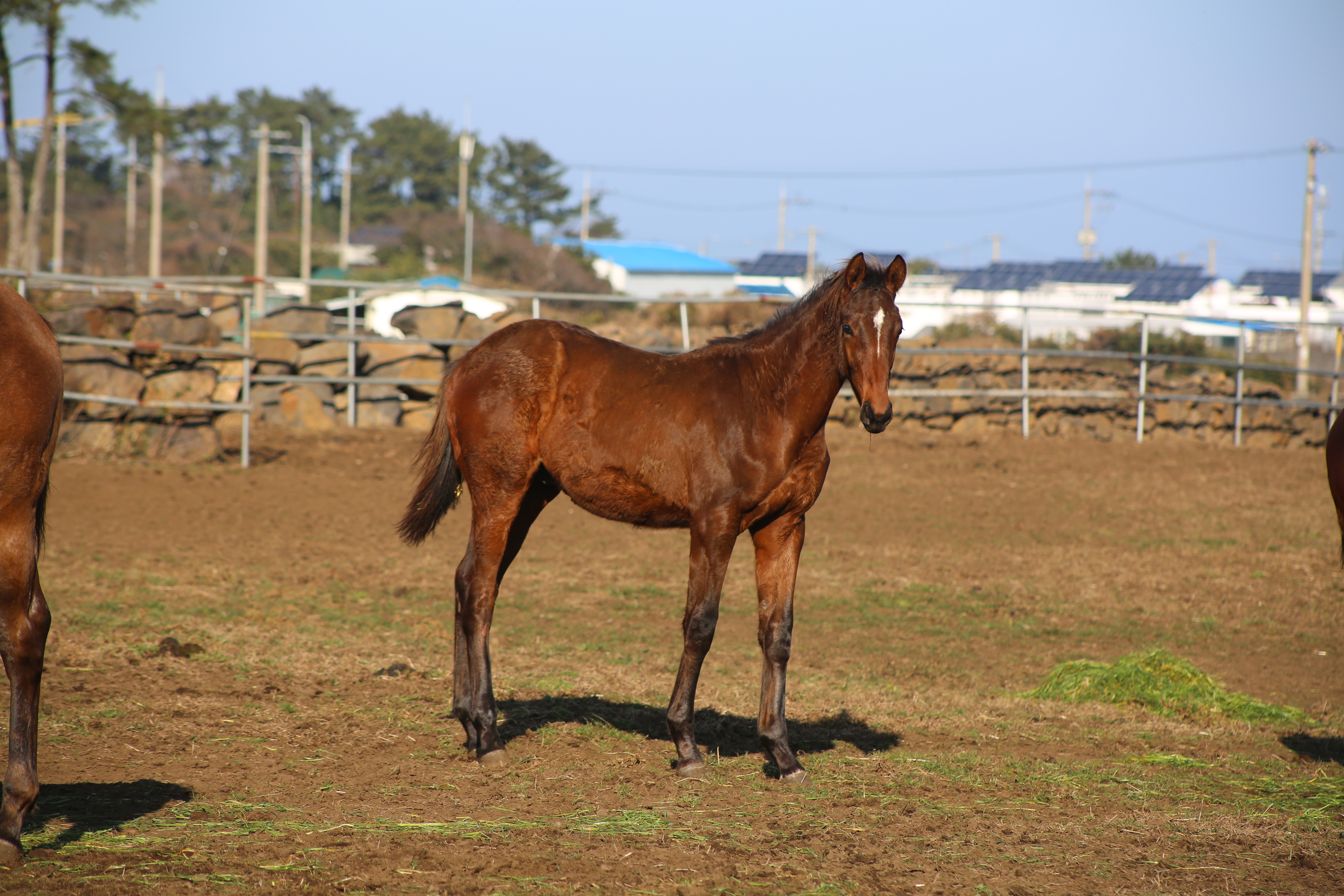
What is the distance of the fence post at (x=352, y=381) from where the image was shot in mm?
13938

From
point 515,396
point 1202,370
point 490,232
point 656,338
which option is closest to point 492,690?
point 515,396

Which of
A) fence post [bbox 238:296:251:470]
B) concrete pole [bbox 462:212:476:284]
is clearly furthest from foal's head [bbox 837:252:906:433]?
concrete pole [bbox 462:212:476:284]

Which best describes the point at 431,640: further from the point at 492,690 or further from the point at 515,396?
the point at 515,396

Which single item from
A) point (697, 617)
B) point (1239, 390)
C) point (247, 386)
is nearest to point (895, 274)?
point (697, 617)

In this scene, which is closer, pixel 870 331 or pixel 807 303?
pixel 870 331

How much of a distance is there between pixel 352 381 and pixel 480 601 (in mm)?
9711

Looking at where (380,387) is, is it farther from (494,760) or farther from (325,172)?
(325,172)

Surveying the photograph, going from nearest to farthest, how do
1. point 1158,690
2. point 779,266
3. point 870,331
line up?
point 870,331 < point 1158,690 < point 779,266

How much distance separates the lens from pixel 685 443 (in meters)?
4.41

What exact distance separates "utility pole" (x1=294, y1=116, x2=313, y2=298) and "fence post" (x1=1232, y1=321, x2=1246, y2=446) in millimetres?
20829

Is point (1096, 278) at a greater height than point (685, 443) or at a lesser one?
greater

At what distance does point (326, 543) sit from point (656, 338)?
27.0ft

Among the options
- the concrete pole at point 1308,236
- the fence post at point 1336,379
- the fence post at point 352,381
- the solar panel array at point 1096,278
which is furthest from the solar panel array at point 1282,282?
the fence post at point 352,381

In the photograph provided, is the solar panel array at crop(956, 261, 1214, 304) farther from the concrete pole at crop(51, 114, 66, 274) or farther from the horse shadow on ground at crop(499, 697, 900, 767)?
the horse shadow on ground at crop(499, 697, 900, 767)
